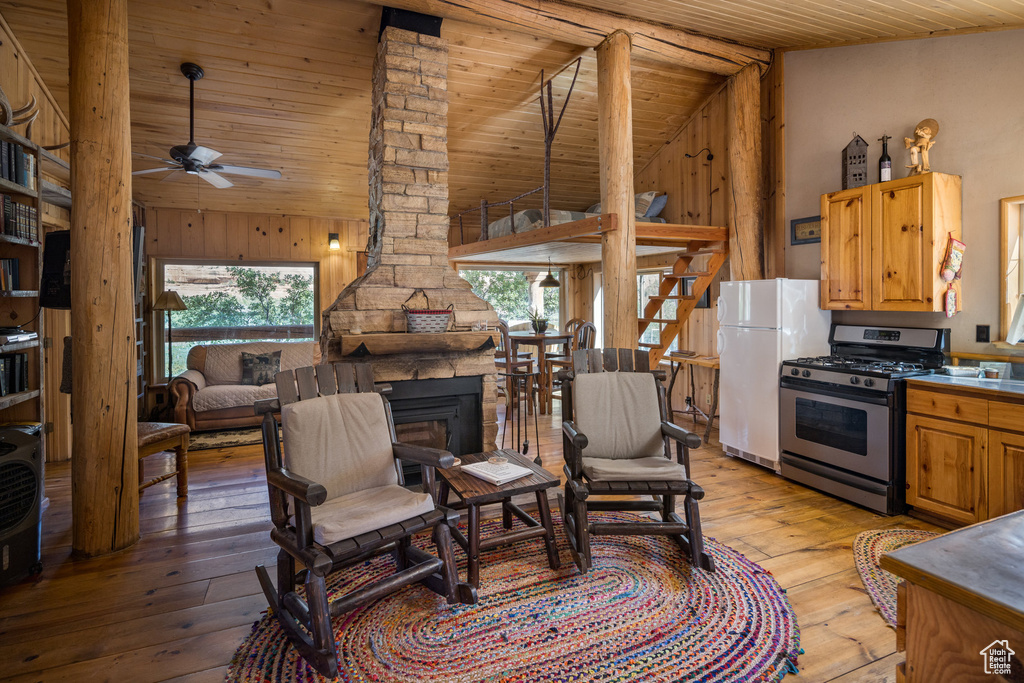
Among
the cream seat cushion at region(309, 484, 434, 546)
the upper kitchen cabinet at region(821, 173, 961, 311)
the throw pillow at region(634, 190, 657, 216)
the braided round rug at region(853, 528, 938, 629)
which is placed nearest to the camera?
the cream seat cushion at region(309, 484, 434, 546)

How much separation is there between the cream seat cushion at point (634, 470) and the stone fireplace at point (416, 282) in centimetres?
113

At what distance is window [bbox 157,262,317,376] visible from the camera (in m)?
6.60

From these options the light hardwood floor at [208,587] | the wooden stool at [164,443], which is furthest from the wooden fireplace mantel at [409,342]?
the wooden stool at [164,443]

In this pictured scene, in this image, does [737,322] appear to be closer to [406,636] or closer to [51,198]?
[406,636]

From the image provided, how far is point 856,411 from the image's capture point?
11.3ft

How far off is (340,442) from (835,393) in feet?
10.3

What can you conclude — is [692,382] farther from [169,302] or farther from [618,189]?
[169,302]

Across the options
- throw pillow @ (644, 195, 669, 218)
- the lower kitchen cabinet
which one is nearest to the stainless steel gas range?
the lower kitchen cabinet

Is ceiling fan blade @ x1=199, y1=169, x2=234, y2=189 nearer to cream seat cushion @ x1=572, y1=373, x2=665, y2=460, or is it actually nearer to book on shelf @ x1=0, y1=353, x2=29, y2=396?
book on shelf @ x1=0, y1=353, x2=29, y2=396

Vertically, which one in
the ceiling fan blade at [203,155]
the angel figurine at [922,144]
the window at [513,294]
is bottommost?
the window at [513,294]

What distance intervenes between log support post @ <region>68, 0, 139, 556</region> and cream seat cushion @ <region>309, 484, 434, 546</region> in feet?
4.82

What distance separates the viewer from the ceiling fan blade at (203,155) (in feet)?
12.7

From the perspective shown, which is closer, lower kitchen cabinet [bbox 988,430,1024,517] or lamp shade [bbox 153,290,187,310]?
lower kitchen cabinet [bbox 988,430,1024,517]

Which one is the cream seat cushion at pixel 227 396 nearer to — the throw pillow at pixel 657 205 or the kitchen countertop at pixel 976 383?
the throw pillow at pixel 657 205
